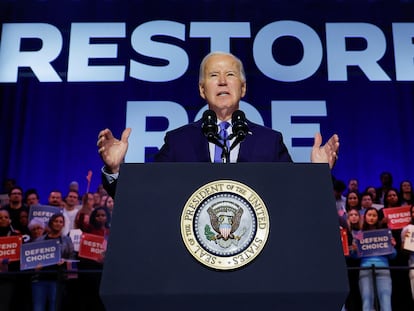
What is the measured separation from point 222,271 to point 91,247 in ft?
11.0

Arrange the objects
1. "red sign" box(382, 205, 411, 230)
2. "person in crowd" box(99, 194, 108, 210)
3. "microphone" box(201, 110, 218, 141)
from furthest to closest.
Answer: "person in crowd" box(99, 194, 108, 210) → "red sign" box(382, 205, 411, 230) → "microphone" box(201, 110, 218, 141)

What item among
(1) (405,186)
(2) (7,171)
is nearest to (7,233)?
(2) (7,171)

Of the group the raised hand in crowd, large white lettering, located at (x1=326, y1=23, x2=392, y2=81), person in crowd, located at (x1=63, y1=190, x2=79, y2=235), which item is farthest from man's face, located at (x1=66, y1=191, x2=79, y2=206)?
the raised hand in crowd

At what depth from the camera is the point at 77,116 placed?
26.2 feet

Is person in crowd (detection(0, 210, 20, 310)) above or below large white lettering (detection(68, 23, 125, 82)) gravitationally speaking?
below

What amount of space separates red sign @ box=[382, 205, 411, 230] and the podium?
3565 millimetres

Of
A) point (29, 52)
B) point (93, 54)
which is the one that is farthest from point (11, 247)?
point (29, 52)

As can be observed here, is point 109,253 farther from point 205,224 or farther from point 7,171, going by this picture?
point 7,171

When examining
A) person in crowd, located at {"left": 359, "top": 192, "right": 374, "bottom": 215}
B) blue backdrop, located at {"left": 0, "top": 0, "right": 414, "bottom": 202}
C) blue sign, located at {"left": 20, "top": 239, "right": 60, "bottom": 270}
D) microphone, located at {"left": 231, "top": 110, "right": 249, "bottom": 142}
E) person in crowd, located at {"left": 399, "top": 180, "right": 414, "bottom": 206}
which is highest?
blue backdrop, located at {"left": 0, "top": 0, "right": 414, "bottom": 202}

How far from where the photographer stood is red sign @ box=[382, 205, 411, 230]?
4934 millimetres

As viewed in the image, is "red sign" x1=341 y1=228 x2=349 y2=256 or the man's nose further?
"red sign" x1=341 y1=228 x2=349 y2=256

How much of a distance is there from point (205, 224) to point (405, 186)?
478 cm

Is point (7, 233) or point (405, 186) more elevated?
point (405, 186)

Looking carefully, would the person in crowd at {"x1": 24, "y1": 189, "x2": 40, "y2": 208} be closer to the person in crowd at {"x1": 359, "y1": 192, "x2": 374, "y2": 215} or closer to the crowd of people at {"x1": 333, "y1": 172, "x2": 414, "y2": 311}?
the crowd of people at {"x1": 333, "y1": 172, "x2": 414, "y2": 311}
